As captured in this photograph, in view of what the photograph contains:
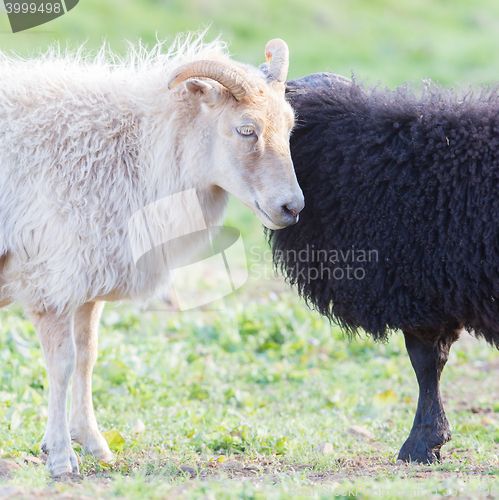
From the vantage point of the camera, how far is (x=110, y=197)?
152 inches

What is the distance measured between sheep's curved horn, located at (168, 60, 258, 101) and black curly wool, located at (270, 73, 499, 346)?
0.79 metres

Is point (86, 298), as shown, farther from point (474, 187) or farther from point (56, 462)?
point (474, 187)

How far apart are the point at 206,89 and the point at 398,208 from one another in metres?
1.43

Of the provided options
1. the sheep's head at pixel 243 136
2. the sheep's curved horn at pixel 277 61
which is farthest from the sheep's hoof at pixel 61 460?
the sheep's curved horn at pixel 277 61

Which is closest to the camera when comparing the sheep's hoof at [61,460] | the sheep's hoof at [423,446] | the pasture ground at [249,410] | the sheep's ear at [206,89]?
the pasture ground at [249,410]

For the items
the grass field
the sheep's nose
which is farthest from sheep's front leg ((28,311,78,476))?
the sheep's nose

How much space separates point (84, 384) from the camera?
4.32m

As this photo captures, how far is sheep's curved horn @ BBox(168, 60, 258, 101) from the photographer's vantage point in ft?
12.2

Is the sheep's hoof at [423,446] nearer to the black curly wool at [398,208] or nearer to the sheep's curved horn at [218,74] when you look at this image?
the black curly wool at [398,208]

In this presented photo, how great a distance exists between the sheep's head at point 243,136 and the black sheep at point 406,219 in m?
0.56

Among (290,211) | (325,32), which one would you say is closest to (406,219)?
(290,211)

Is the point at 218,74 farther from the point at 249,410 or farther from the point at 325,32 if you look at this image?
the point at 325,32

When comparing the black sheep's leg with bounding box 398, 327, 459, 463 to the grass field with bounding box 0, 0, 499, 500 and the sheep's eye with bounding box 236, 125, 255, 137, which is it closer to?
the grass field with bounding box 0, 0, 499, 500

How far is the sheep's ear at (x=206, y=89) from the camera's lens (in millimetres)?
3787
